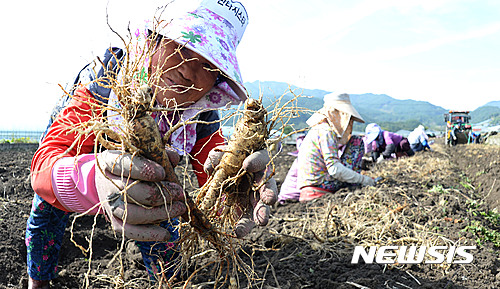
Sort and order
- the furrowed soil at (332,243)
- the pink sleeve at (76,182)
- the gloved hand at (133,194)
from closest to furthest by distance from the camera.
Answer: the gloved hand at (133,194) < the pink sleeve at (76,182) < the furrowed soil at (332,243)

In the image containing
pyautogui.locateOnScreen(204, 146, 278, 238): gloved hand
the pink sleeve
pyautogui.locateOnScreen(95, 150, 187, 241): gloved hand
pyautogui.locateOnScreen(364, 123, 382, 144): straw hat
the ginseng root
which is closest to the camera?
pyautogui.locateOnScreen(95, 150, 187, 241): gloved hand

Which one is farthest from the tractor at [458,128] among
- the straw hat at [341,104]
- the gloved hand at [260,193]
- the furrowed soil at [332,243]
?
the gloved hand at [260,193]

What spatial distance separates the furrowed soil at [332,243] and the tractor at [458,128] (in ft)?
39.1

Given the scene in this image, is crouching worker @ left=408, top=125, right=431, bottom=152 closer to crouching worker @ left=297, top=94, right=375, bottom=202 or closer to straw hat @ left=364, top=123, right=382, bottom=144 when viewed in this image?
straw hat @ left=364, top=123, right=382, bottom=144

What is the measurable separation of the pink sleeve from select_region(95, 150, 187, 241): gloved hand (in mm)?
64

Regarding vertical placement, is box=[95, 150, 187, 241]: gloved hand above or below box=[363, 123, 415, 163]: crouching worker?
above

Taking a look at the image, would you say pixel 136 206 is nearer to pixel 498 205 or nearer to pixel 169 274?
pixel 169 274

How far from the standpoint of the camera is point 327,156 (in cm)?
352

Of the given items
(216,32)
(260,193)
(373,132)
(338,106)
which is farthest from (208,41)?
(373,132)

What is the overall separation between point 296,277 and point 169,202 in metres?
1.02

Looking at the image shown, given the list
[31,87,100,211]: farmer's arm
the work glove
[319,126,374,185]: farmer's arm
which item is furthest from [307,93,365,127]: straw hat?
[31,87,100,211]: farmer's arm

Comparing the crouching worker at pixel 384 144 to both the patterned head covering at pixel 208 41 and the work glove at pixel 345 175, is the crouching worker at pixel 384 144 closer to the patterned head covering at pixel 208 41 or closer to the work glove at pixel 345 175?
the work glove at pixel 345 175

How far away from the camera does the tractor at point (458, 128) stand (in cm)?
1421

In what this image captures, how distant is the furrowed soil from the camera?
1933 millimetres
